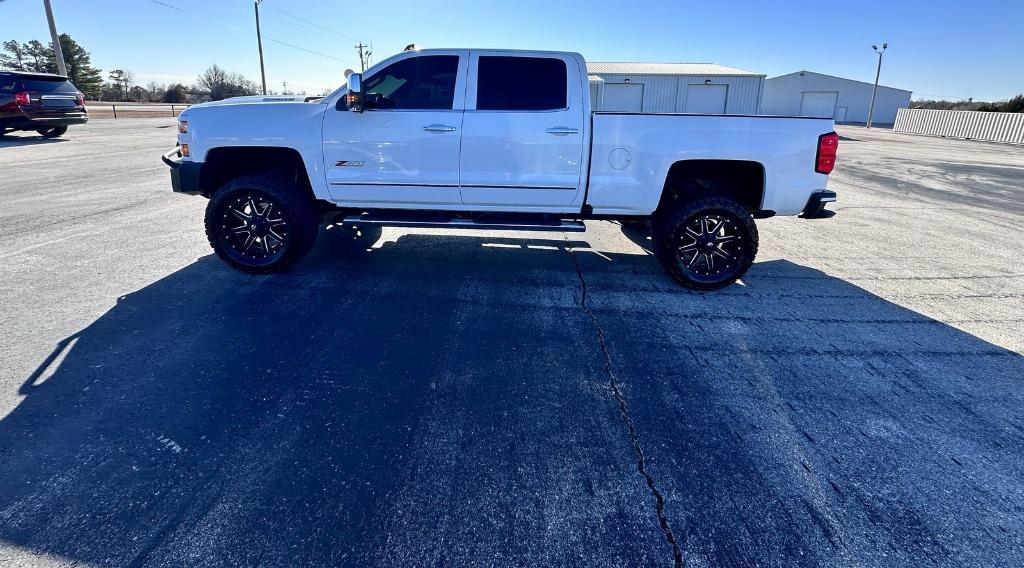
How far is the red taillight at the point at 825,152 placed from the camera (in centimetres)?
481

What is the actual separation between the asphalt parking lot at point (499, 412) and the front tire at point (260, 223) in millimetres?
259

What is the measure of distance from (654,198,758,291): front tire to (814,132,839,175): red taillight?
73 centimetres

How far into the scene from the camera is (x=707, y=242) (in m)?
5.07

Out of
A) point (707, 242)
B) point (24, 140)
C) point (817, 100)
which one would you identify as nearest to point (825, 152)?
point (707, 242)

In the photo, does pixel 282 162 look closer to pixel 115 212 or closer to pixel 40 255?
pixel 40 255

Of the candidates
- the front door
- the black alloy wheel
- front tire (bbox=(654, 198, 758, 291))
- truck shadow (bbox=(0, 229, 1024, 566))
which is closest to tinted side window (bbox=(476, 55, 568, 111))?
the front door

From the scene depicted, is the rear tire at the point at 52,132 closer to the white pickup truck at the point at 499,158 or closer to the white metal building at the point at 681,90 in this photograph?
the white pickup truck at the point at 499,158

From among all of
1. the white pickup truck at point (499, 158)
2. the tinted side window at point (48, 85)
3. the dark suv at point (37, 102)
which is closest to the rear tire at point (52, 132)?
the dark suv at point (37, 102)

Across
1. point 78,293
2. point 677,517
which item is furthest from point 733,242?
point 78,293

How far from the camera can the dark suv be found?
14.9 meters

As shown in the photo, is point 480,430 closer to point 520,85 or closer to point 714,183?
point 520,85

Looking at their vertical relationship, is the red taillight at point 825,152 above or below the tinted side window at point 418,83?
below

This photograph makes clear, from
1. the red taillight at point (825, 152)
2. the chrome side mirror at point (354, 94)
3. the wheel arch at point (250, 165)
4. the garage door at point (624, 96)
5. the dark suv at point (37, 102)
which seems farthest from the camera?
the garage door at point (624, 96)

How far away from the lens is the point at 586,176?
499 cm
